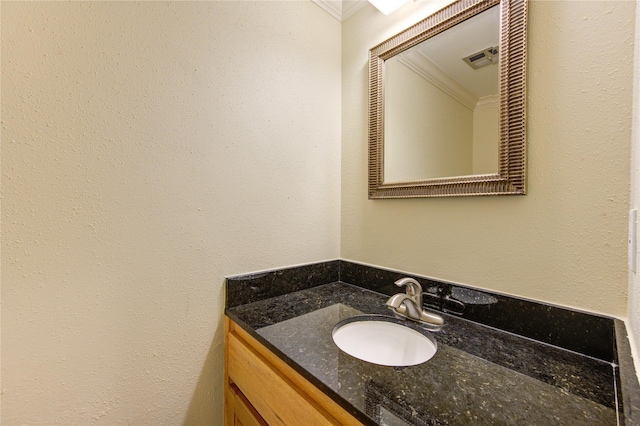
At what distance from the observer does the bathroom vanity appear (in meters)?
0.52

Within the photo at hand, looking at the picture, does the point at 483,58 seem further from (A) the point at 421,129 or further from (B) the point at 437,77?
(A) the point at 421,129

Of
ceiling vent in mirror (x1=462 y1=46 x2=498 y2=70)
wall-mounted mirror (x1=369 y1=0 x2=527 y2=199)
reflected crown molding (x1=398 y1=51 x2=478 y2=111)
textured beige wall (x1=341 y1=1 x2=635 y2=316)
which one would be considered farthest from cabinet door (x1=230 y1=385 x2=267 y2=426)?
ceiling vent in mirror (x1=462 y1=46 x2=498 y2=70)

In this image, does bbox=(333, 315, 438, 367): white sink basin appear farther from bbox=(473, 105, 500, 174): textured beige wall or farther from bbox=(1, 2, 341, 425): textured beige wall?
bbox=(473, 105, 500, 174): textured beige wall

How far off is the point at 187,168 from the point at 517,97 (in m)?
1.09

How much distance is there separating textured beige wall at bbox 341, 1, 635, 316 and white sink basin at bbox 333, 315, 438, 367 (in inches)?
10.5

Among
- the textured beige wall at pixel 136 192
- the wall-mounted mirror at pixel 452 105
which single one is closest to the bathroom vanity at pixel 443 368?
the textured beige wall at pixel 136 192

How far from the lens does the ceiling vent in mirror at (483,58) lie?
862 mm

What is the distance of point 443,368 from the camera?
25.9 inches

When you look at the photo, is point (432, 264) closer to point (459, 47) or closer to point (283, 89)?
point (459, 47)

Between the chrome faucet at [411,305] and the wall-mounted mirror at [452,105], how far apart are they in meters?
0.36

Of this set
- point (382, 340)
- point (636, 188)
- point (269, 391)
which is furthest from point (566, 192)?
point (269, 391)

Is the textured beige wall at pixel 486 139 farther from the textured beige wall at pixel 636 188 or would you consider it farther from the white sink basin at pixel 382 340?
the white sink basin at pixel 382 340

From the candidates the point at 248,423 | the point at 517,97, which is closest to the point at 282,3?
the point at 517,97

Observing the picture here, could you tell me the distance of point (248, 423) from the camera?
0.86 meters
